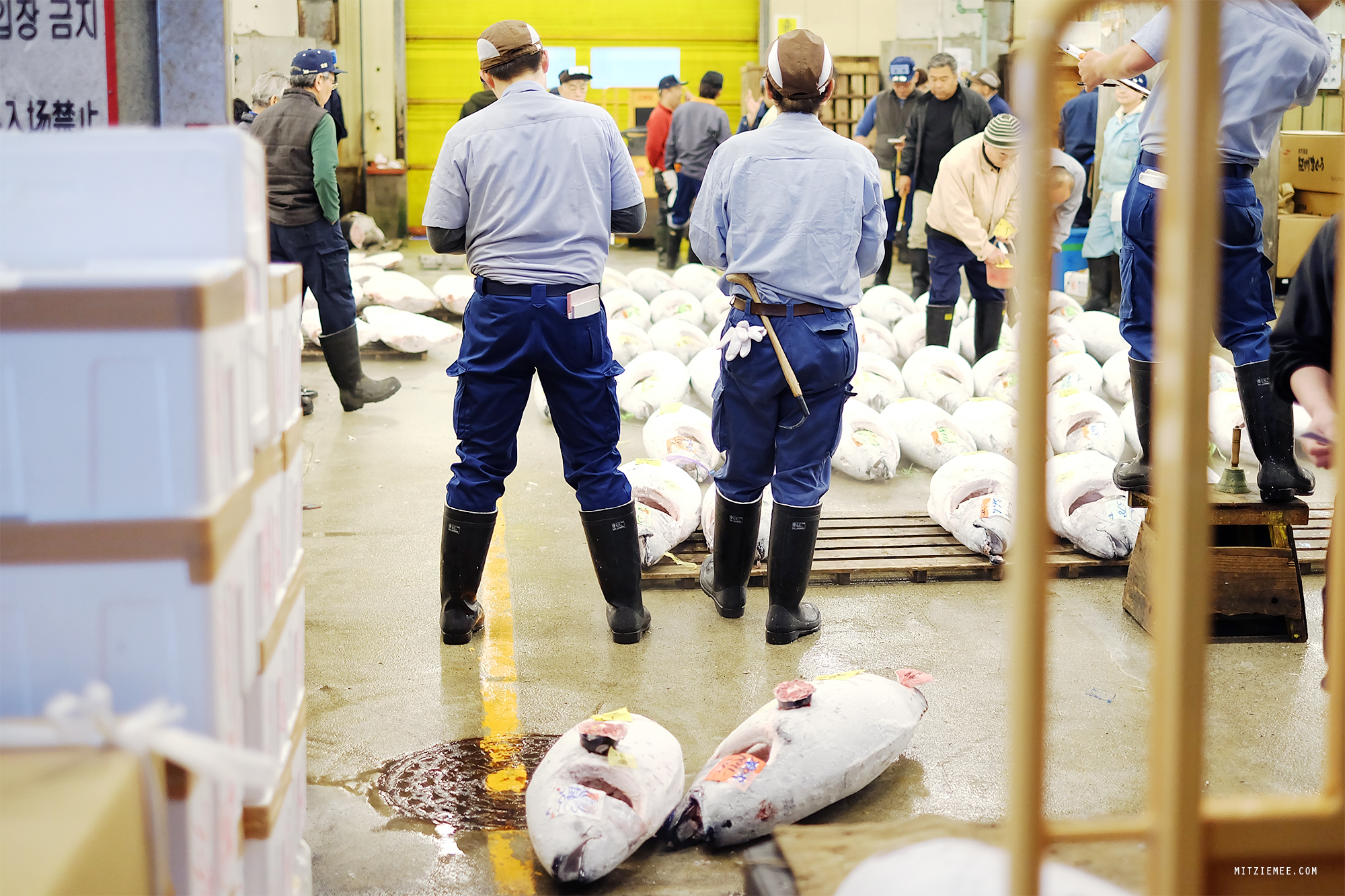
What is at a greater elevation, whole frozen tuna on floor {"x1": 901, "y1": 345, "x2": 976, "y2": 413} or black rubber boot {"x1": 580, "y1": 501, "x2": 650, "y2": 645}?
whole frozen tuna on floor {"x1": 901, "y1": 345, "x2": 976, "y2": 413}

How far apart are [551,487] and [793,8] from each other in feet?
45.0

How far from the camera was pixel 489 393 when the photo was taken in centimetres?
387

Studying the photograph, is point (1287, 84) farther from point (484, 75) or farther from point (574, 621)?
point (574, 621)

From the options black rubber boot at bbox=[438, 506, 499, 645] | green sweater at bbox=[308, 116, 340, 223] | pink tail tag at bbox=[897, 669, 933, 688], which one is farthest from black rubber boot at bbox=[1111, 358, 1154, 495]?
green sweater at bbox=[308, 116, 340, 223]

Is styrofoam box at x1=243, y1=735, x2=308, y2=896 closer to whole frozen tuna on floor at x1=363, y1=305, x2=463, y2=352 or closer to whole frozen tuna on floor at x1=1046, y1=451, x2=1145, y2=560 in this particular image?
whole frozen tuna on floor at x1=1046, y1=451, x2=1145, y2=560

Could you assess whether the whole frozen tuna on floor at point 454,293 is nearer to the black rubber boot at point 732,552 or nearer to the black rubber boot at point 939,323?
the black rubber boot at point 939,323

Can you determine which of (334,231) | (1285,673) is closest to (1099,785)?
(1285,673)

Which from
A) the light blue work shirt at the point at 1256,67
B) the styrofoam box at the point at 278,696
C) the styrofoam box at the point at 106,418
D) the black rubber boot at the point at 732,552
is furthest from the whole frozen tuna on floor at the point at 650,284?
the styrofoam box at the point at 106,418

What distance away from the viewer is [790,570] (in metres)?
4.18

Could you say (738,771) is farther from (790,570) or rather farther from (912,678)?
(790,570)

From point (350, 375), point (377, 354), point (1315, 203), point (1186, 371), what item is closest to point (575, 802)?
point (1186, 371)

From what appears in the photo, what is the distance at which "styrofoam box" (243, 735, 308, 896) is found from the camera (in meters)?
1.85

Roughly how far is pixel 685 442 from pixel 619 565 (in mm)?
1866

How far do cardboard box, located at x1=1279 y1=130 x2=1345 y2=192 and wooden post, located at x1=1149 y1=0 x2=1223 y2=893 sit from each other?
10.8m
